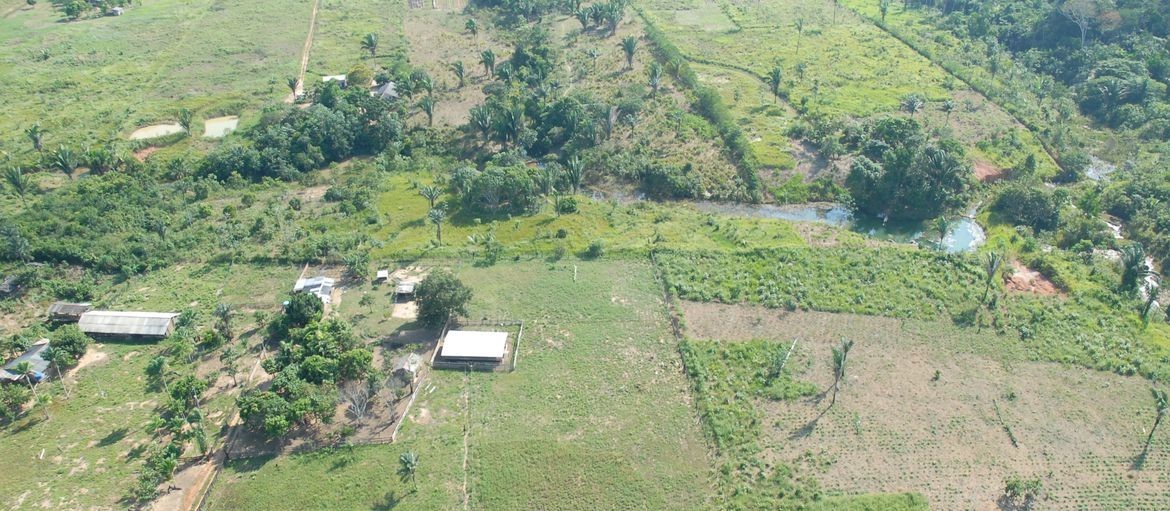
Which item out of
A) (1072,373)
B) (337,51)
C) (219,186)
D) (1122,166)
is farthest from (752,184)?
(337,51)

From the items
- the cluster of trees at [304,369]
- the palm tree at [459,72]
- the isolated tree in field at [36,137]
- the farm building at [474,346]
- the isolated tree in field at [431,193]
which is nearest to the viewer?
the cluster of trees at [304,369]

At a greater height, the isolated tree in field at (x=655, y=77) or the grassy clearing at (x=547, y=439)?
the isolated tree in field at (x=655, y=77)

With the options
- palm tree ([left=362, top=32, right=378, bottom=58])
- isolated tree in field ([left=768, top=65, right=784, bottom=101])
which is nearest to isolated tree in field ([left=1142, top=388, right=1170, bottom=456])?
isolated tree in field ([left=768, top=65, right=784, bottom=101])

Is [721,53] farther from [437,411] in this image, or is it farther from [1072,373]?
[437,411]

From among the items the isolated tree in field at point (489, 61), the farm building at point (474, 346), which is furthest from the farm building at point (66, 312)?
the isolated tree in field at point (489, 61)

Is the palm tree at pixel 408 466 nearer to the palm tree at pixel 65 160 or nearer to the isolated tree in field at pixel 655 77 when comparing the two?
the palm tree at pixel 65 160

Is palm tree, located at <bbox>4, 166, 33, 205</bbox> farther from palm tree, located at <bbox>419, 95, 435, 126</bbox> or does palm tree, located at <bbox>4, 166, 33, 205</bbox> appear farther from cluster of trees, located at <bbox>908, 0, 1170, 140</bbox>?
cluster of trees, located at <bbox>908, 0, 1170, 140</bbox>
